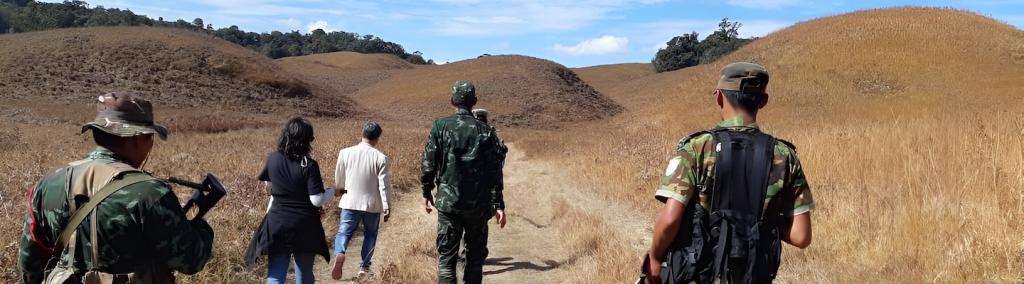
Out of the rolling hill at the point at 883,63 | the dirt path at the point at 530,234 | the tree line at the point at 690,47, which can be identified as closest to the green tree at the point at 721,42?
the tree line at the point at 690,47

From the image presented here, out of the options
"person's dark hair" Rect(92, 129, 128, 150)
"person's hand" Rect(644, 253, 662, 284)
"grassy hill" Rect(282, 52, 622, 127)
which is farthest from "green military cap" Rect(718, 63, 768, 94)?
"grassy hill" Rect(282, 52, 622, 127)

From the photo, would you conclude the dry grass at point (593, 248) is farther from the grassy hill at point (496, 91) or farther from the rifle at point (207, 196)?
the grassy hill at point (496, 91)

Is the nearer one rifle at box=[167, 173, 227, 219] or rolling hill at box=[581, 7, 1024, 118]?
rifle at box=[167, 173, 227, 219]

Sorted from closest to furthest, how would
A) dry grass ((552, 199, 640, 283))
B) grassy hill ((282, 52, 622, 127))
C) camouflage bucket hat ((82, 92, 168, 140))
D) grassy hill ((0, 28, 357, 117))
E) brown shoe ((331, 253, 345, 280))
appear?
camouflage bucket hat ((82, 92, 168, 140))
brown shoe ((331, 253, 345, 280))
dry grass ((552, 199, 640, 283))
grassy hill ((0, 28, 357, 117))
grassy hill ((282, 52, 622, 127))

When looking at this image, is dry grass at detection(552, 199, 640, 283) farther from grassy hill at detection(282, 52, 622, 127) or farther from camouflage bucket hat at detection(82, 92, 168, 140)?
grassy hill at detection(282, 52, 622, 127)

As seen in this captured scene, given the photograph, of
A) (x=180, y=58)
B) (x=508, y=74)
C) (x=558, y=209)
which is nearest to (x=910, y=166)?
(x=558, y=209)

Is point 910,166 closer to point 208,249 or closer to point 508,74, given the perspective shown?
point 208,249

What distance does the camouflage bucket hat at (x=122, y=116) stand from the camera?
2.48 meters

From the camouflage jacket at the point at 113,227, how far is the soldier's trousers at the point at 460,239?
8.91ft

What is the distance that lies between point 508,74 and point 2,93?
4194 cm

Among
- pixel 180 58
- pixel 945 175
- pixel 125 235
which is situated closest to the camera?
pixel 125 235

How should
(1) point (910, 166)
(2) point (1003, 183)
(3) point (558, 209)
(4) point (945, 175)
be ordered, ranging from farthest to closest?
(3) point (558, 209) → (1) point (910, 166) → (4) point (945, 175) → (2) point (1003, 183)

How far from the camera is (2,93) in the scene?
3875 cm

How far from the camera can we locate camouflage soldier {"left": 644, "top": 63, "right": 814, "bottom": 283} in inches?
105
